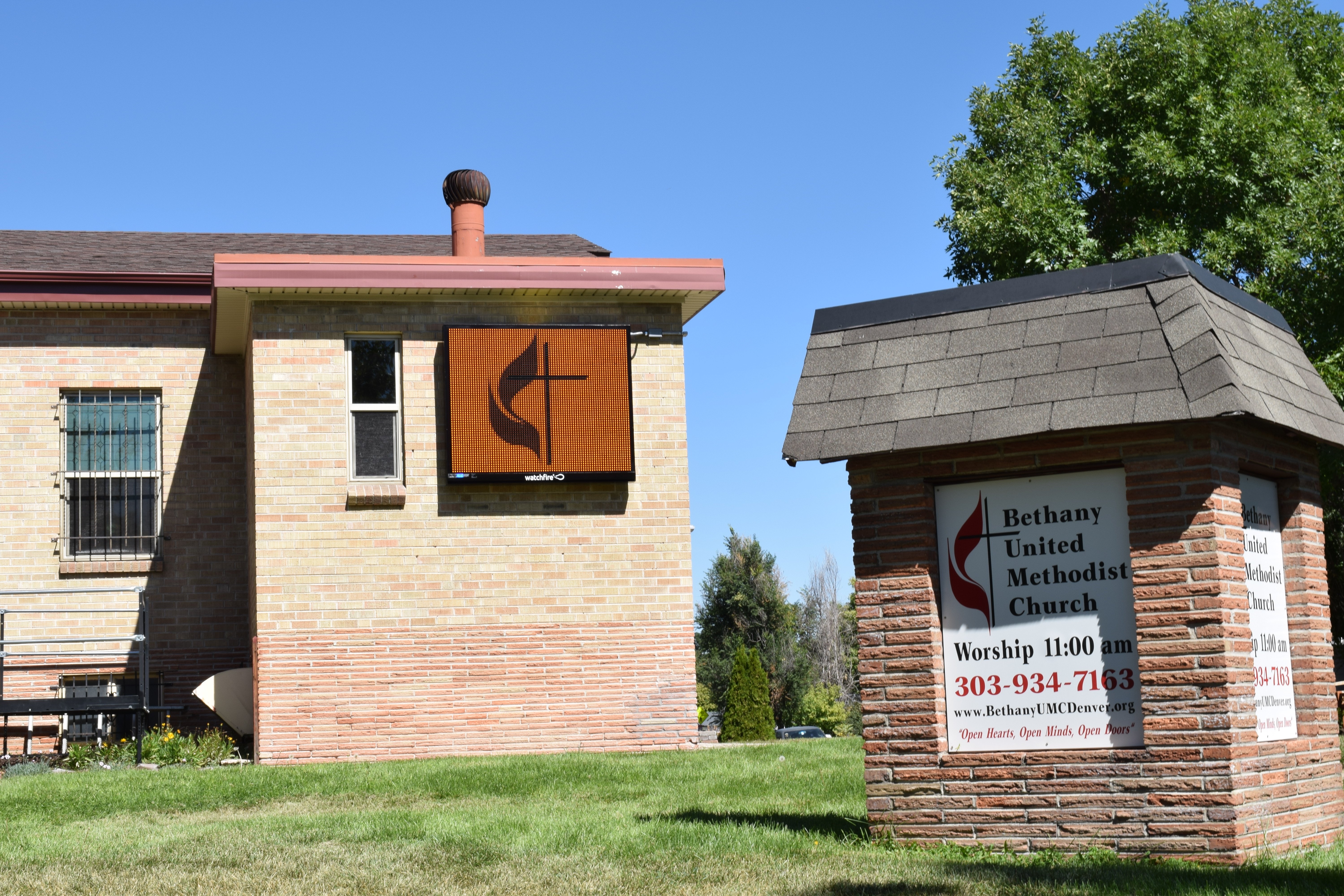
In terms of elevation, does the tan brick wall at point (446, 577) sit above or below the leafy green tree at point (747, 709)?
above

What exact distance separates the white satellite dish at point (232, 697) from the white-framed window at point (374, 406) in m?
3.17

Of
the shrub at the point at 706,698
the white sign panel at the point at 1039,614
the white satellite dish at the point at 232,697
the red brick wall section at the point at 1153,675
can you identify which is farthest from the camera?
the shrub at the point at 706,698

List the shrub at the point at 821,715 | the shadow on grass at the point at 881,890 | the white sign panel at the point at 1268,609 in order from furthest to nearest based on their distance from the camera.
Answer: the shrub at the point at 821,715 → the white sign panel at the point at 1268,609 → the shadow on grass at the point at 881,890

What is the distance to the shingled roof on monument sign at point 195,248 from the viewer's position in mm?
20078

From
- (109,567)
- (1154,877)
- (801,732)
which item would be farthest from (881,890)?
(801,732)

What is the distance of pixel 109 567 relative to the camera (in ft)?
62.6

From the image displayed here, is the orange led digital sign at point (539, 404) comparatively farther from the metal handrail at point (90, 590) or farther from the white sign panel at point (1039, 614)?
the white sign panel at point (1039, 614)

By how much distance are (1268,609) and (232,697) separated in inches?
529

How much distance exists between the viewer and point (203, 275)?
62.9 ft

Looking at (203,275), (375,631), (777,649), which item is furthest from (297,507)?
(777,649)

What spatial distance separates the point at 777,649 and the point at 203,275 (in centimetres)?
3353

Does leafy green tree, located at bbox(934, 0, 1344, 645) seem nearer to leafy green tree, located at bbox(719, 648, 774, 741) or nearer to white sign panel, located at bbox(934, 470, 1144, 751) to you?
leafy green tree, located at bbox(719, 648, 774, 741)

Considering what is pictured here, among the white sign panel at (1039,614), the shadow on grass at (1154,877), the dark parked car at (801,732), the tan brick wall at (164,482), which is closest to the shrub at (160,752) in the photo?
the tan brick wall at (164,482)

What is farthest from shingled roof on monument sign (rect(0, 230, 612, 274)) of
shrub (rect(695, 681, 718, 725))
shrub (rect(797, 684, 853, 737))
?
shrub (rect(797, 684, 853, 737))
